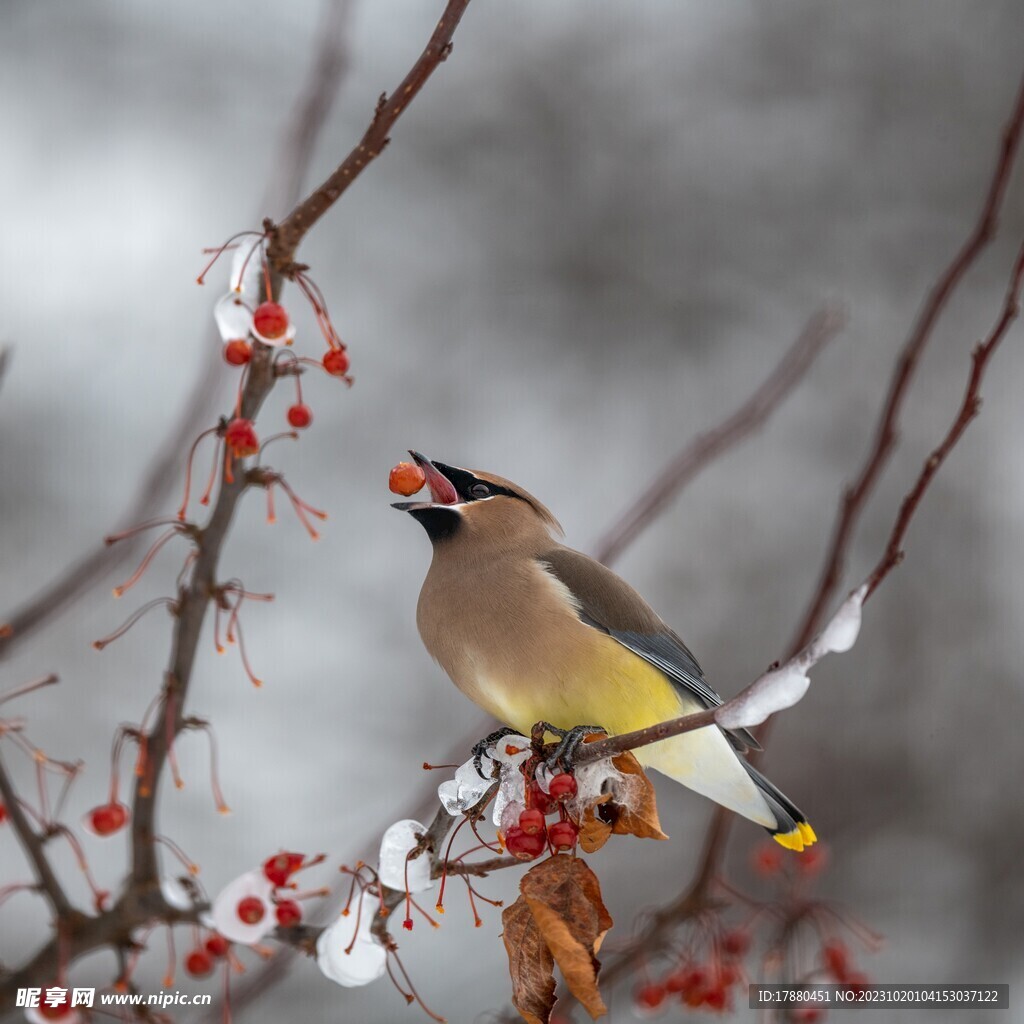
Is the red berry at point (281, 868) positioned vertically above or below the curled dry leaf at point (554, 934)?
above

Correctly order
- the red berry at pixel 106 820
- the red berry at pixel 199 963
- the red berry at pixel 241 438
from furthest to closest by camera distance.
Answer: the red berry at pixel 199 963 → the red berry at pixel 106 820 → the red berry at pixel 241 438

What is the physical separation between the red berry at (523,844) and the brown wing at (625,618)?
880 mm

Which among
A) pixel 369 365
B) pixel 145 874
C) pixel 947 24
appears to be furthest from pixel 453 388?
pixel 145 874

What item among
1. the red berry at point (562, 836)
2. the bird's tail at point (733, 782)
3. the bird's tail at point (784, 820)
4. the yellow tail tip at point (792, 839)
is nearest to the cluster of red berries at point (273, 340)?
the red berry at point (562, 836)

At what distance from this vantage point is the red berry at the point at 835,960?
2.85 meters

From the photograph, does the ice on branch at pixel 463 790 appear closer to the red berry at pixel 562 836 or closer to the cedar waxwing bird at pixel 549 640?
the red berry at pixel 562 836

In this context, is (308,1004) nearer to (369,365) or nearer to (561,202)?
(369,365)

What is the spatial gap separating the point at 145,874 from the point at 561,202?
624 cm

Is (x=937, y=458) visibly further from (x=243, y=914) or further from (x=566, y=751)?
(x=243, y=914)

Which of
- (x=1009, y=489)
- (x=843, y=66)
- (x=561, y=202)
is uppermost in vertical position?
(x=843, y=66)

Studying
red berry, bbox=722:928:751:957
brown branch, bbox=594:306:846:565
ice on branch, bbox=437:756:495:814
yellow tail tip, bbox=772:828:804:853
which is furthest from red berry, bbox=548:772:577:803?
red berry, bbox=722:928:751:957

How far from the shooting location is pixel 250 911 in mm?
1983

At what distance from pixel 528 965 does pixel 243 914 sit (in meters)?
0.57

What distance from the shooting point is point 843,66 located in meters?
7.70
